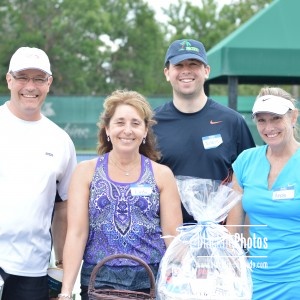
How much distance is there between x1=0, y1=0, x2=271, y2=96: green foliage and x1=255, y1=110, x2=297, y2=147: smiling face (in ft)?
107

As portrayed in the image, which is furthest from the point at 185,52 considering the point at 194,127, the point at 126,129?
the point at 126,129

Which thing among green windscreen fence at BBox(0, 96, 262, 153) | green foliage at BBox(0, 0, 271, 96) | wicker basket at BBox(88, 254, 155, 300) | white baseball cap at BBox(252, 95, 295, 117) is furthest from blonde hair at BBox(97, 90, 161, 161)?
green foliage at BBox(0, 0, 271, 96)

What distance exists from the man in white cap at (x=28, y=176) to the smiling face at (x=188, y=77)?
0.75 metres

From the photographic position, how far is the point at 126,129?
3305 millimetres

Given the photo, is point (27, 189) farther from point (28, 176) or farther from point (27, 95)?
point (27, 95)

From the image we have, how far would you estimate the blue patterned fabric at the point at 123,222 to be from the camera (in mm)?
A: 3232

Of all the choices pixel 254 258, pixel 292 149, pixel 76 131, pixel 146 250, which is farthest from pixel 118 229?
pixel 76 131

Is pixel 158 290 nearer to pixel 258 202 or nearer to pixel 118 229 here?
pixel 118 229

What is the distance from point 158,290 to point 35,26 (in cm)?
3695

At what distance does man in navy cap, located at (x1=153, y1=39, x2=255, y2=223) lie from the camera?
3.90 meters

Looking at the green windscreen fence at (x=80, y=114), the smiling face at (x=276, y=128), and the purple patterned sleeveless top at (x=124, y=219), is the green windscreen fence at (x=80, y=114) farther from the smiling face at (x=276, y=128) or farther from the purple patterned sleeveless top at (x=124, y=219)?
the purple patterned sleeveless top at (x=124, y=219)

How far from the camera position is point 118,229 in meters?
3.23

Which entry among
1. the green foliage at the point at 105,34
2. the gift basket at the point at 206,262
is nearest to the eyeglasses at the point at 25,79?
the gift basket at the point at 206,262

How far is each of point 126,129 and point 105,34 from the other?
124ft
